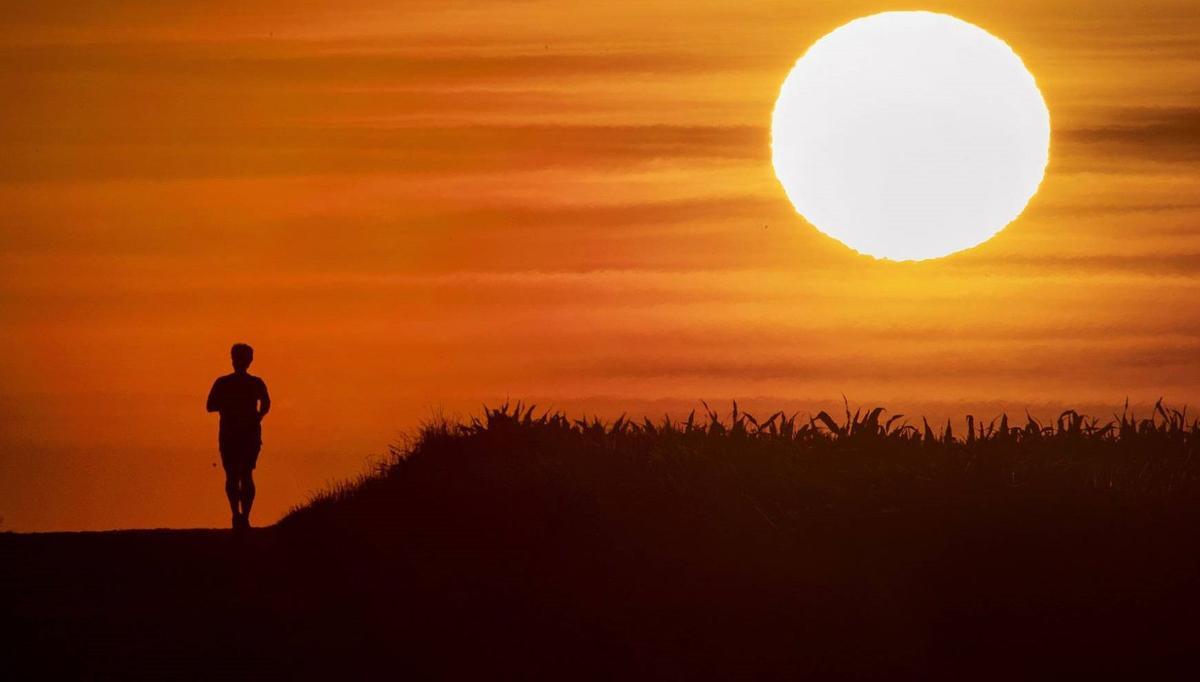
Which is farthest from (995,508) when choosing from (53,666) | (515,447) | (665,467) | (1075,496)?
(53,666)

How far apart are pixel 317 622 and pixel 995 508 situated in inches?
201

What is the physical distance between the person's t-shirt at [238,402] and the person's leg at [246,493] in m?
0.39

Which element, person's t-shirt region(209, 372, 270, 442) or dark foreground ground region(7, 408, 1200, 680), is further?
person's t-shirt region(209, 372, 270, 442)

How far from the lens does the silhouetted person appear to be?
53.7ft

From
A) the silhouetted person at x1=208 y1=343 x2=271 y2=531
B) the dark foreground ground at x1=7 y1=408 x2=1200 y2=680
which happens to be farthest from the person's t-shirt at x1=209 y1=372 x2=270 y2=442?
the dark foreground ground at x1=7 y1=408 x2=1200 y2=680

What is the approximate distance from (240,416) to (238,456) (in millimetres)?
404

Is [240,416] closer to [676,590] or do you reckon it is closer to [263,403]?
[263,403]

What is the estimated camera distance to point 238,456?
54.2 feet

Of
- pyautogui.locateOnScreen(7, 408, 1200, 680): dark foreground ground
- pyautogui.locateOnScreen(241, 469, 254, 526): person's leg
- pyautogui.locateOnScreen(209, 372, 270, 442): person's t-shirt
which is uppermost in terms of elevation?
pyautogui.locateOnScreen(209, 372, 270, 442): person's t-shirt

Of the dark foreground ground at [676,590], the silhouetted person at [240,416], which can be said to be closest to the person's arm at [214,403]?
the silhouetted person at [240,416]

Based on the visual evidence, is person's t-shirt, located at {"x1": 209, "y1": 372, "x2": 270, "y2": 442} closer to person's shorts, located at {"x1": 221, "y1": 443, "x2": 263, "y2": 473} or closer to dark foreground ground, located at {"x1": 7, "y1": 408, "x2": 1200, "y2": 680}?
person's shorts, located at {"x1": 221, "y1": 443, "x2": 263, "y2": 473}

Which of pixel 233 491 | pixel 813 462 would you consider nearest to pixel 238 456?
pixel 233 491

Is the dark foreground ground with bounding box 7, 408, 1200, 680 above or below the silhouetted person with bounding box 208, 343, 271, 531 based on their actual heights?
below

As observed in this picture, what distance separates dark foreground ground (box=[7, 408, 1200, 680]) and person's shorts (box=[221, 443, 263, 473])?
1.50 m
